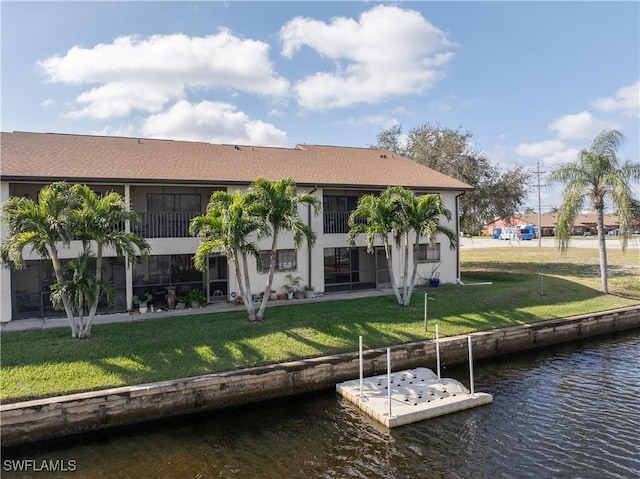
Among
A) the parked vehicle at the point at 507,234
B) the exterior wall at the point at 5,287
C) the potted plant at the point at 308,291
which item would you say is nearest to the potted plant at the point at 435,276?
the potted plant at the point at 308,291

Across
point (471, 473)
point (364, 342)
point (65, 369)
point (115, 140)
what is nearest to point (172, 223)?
point (115, 140)

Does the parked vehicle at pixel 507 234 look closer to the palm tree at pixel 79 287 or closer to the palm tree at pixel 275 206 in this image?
the palm tree at pixel 275 206

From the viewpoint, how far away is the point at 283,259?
18.8m

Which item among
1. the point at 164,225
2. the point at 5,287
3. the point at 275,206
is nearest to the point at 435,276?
the point at 275,206

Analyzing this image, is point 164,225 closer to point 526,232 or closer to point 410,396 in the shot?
point 410,396

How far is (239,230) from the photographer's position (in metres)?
13.4

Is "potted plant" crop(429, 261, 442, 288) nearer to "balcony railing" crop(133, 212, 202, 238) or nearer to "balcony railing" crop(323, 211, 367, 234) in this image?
"balcony railing" crop(323, 211, 367, 234)

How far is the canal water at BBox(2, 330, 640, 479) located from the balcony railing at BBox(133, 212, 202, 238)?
8.84 metres

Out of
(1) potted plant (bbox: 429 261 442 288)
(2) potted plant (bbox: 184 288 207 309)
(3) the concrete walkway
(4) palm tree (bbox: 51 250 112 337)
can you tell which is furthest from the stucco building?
(4) palm tree (bbox: 51 250 112 337)

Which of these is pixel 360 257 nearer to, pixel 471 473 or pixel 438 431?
pixel 438 431

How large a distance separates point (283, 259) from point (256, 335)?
6136mm

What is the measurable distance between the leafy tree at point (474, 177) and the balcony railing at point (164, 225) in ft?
69.7

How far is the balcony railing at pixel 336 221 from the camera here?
1997cm

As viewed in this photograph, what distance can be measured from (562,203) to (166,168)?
18042 millimetres
